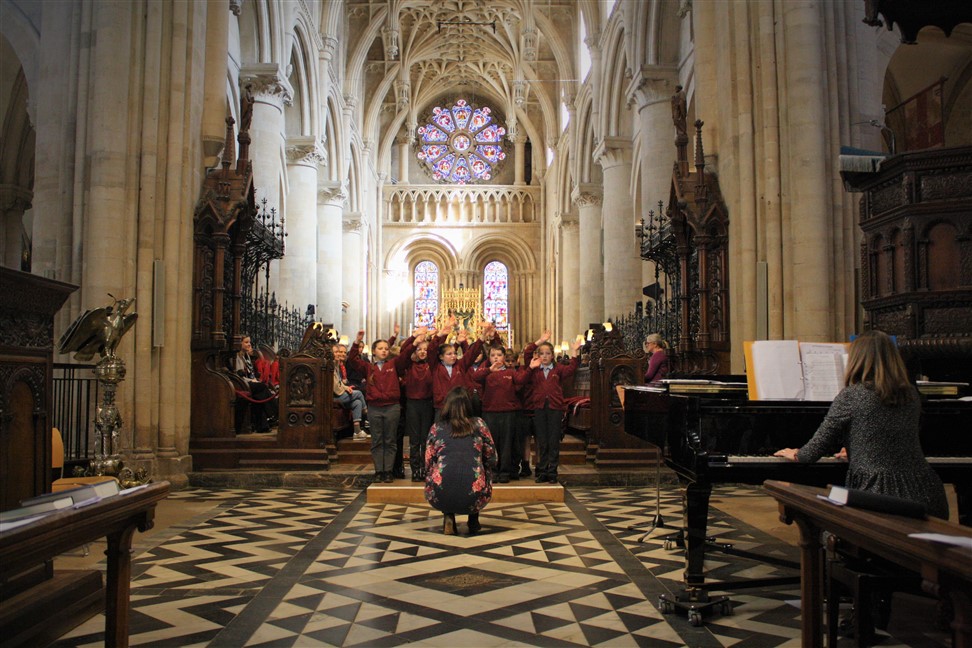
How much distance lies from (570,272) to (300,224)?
12.7 m

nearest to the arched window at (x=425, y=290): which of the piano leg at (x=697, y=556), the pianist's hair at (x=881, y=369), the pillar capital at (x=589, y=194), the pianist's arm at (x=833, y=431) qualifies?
the pillar capital at (x=589, y=194)

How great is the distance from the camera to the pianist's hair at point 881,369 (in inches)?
148

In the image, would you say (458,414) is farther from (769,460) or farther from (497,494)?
(769,460)

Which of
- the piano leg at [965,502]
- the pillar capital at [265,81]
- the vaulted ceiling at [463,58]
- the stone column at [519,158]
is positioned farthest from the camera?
the stone column at [519,158]

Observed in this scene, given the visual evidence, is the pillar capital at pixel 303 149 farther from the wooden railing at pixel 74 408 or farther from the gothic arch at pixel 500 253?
the gothic arch at pixel 500 253

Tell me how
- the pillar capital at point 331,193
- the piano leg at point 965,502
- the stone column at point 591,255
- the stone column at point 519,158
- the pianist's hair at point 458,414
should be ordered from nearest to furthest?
the piano leg at point 965,502 → the pianist's hair at point 458,414 → the pillar capital at point 331,193 → the stone column at point 591,255 → the stone column at point 519,158

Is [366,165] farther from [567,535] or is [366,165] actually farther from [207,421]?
[567,535]

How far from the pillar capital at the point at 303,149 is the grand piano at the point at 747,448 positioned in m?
18.1

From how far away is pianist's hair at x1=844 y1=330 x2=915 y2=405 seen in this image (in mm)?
3754

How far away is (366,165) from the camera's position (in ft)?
110

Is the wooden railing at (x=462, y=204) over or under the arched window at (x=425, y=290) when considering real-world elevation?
over

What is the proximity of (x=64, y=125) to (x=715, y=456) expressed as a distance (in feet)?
30.2

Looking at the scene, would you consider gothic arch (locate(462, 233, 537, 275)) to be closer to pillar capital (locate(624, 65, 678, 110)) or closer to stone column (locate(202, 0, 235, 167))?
pillar capital (locate(624, 65, 678, 110))

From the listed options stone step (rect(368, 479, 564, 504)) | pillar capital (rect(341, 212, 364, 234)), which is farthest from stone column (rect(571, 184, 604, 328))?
stone step (rect(368, 479, 564, 504))
